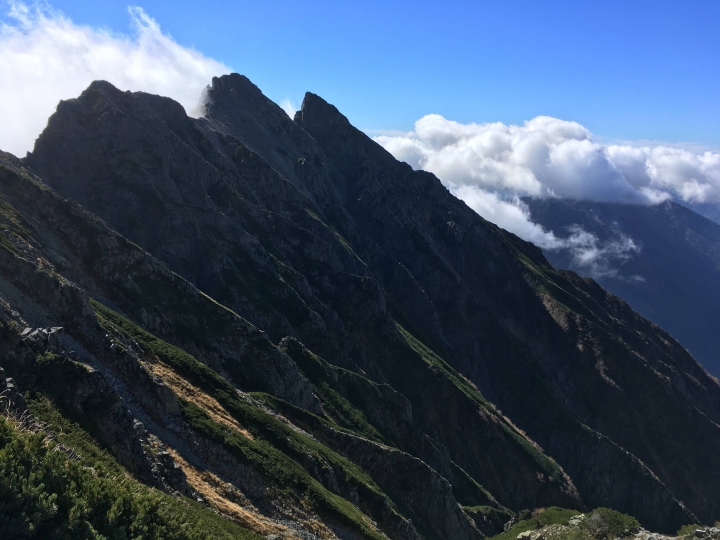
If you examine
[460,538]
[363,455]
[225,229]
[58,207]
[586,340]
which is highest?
[586,340]

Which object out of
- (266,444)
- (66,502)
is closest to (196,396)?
(266,444)

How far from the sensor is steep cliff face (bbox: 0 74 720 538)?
191 ft

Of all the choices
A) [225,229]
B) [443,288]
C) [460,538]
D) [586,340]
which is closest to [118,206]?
[225,229]

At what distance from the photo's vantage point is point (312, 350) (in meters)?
112

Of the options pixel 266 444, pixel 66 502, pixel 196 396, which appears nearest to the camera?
pixel 66 502

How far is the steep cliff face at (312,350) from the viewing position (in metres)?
58.3

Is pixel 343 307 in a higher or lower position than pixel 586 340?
lower

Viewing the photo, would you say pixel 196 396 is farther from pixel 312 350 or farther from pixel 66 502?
pixel 312 350

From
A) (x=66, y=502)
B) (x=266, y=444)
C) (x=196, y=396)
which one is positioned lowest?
(x=266, y=444)

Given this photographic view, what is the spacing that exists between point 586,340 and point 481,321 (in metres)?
38.8

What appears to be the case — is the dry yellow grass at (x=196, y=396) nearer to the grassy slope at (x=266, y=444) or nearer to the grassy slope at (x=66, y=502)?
the grassy slope at (x=266, y=444)

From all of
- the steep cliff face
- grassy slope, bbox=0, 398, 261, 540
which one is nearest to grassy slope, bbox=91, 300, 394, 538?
the steep cliff face

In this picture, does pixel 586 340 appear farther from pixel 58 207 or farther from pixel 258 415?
pixel 58 207

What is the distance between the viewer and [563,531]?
69562 millimetres
